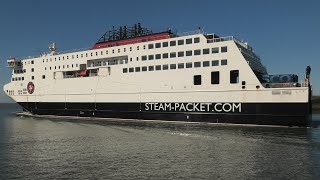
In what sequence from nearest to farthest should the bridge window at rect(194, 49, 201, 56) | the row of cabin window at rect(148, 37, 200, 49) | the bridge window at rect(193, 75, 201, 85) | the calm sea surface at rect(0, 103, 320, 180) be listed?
the calm sea surface at rect(0, 103, 320, 180)
the bridge window at rect(193, 75, 201, 85)
the bridge window at rect(194, 49, 201, 56)
the row of cabin window at rect(148, 37, 200, 49)

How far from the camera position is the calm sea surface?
46.3 feet

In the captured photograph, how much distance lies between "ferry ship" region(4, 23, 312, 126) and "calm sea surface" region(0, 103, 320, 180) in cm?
321

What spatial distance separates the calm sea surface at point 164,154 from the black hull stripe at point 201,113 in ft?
5.97

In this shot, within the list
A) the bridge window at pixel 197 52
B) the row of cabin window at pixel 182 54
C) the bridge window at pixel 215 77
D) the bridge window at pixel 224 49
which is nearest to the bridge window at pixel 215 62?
the bridge window at pixel 215 77

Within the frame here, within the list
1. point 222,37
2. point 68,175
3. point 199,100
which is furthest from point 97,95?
point 68,175

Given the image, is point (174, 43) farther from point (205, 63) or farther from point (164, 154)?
point (164, 154)

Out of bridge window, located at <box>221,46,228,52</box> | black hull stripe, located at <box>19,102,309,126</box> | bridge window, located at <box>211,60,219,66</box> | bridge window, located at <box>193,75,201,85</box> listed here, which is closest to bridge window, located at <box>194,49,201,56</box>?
bridge window, located at <box>211,60,219,66</box>

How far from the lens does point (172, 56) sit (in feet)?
111

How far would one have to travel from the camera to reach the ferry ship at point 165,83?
95.8 feet

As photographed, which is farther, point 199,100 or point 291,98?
point 199,100

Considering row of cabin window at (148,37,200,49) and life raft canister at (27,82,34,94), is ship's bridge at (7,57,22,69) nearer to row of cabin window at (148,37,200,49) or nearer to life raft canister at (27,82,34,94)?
life raft canister at (27,82,34,94)

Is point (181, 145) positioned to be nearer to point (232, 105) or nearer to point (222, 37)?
point (232, 105)

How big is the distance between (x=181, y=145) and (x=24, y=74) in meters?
32.0

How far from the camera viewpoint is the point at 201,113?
31.8 metres
